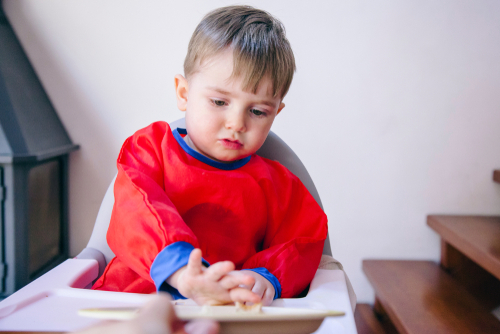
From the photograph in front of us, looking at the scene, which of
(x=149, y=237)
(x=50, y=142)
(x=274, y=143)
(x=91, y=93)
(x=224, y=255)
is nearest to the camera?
(x=149, y=237)

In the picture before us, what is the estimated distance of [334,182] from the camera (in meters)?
1.24

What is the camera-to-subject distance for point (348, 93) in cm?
119

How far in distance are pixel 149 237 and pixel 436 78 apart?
1.11m

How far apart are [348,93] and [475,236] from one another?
0.56 m

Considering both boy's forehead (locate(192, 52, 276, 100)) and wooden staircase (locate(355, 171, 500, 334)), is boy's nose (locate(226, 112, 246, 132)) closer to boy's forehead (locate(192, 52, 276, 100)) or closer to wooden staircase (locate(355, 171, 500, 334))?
boy's forehead (locate(192, 52, 276, 100))

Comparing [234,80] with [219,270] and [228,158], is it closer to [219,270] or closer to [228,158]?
[228,158]

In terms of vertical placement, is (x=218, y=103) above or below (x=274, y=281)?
above

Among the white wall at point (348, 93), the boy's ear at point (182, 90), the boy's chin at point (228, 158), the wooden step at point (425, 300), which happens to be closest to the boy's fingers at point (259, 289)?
the boy's chin at point (228, 158)

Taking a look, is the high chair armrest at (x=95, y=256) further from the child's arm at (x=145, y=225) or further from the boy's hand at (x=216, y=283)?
the boy's hand at (x=216, y=283)

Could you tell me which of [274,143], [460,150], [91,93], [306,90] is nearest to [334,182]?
[306,90]

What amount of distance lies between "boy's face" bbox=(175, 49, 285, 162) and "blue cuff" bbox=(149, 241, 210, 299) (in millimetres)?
199

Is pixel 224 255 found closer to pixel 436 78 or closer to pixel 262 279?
pixel 262 279

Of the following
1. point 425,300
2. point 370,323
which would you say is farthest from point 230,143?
point 370,323

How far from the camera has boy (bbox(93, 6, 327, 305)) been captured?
51 centimetres
